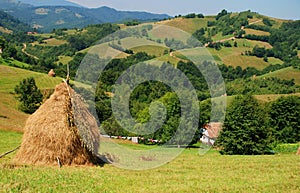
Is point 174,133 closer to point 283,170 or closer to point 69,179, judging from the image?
point 283,170

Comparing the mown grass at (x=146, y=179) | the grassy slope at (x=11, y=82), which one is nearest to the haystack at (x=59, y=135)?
the mown grass at (x=146, y=179)

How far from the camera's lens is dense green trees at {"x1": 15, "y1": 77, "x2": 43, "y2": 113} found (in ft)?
223

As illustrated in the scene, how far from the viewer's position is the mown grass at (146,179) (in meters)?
13.9

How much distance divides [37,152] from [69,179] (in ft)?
12.2

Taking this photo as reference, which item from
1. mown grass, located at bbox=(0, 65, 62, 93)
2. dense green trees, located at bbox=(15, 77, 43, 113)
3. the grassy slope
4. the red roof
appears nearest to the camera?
the red roof

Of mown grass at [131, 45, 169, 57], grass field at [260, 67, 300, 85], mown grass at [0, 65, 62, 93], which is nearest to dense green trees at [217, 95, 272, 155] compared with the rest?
mown grass at [0, 65, 62, 93]

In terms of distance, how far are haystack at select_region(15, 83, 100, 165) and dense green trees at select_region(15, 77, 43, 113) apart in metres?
50.8

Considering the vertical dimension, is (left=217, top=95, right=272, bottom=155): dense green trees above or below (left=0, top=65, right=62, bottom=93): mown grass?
above

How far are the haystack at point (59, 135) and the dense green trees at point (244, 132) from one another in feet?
83.6

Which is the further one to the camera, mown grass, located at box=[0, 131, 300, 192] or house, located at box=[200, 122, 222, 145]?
house, located at box=[200, 122, 222, 145]

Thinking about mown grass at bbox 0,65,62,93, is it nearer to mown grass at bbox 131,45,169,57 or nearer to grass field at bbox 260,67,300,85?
mown grass at bbox 131,45,169,57

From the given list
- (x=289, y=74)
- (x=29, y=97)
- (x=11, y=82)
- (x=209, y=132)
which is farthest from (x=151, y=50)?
(x=29, y=97)

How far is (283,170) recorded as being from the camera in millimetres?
19406

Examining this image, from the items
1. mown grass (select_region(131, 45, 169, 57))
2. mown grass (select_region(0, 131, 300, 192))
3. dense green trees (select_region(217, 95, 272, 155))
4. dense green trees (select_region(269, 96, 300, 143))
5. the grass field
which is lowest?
the grass field
